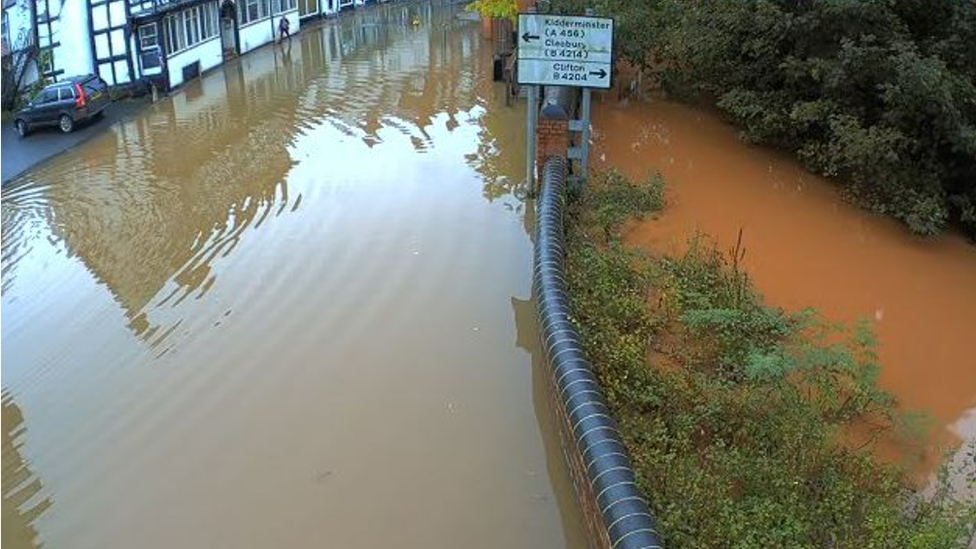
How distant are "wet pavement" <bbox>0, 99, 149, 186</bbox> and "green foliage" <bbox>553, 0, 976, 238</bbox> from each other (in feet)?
48.8

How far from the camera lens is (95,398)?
31.0 ft

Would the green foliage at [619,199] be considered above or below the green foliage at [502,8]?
below

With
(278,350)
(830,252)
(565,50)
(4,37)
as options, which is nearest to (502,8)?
(565,50)

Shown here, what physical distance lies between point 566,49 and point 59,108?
611 inches

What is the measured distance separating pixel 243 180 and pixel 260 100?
8.48m

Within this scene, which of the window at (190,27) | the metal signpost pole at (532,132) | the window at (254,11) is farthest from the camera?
the window at (254,11)

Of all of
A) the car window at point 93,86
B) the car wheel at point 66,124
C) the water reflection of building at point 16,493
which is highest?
the car window at point 93,86

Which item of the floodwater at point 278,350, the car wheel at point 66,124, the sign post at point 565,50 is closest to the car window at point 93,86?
the car wheel at point 66,124

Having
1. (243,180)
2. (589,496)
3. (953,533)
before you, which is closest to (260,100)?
(243,180)

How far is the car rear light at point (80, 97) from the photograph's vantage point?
72.0 ft

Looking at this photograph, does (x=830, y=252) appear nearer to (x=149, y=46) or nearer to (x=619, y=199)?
(x=619, y=199)

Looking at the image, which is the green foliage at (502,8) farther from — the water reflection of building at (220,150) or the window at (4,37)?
the window at (4,37)

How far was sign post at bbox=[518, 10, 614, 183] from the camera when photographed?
11969 millimetres

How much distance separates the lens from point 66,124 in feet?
72.2
